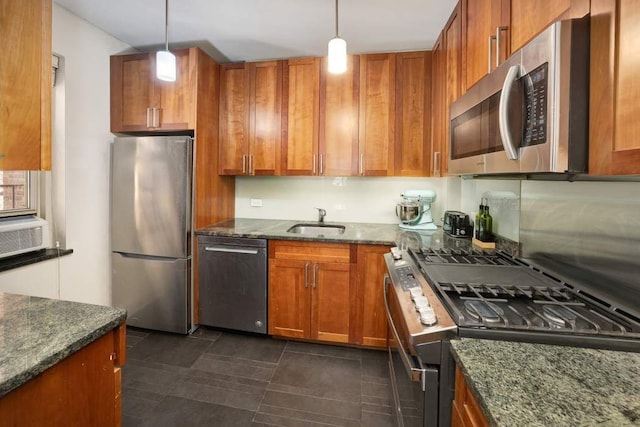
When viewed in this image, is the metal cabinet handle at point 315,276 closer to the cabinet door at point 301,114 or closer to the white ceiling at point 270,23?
the cabinet door at point 301,114

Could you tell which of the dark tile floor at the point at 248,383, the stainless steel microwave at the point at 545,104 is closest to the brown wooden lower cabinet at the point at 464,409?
the stainless steel microwave at the point at 545,104

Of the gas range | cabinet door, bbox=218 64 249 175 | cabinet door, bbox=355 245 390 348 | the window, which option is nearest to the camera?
the gas range

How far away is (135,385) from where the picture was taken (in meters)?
1.87

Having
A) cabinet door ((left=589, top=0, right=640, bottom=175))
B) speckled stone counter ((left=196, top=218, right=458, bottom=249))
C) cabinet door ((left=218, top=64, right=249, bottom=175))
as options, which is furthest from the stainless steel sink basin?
cabinet door ((left=589, top=0, right=640, bottom=175))

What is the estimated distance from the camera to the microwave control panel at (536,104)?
2.69 ft

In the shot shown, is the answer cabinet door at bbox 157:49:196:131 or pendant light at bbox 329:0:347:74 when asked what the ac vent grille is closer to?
cabinet door at bbox 157:49:196:131

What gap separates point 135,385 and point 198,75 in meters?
2.30

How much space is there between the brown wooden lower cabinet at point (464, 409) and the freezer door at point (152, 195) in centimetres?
218

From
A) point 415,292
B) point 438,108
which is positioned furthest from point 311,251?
point 438,108

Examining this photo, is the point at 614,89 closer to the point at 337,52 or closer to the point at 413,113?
the point at 337,52

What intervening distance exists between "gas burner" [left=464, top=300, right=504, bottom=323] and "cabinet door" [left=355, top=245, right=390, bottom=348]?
121cm

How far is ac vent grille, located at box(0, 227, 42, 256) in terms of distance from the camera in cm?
180

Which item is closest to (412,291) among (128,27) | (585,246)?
(585,246)

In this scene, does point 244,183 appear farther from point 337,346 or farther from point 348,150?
point 337,346
